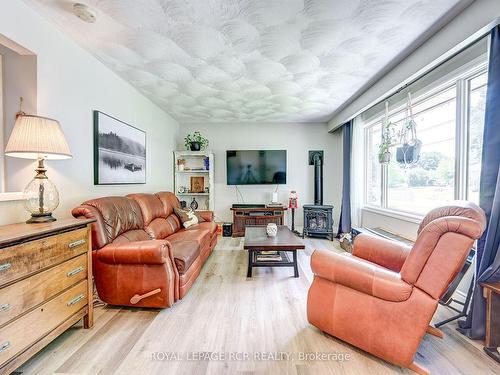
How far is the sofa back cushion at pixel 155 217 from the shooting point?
2.77 metres

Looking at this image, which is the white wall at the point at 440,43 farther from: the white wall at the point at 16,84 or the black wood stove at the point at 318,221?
the white wall at the point at 16,84

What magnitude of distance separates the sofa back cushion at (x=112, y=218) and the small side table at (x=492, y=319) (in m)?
2.97

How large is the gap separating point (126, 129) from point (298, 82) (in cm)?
245

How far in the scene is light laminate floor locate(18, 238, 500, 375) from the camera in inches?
54.9

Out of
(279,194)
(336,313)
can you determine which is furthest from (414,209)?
(279,194)

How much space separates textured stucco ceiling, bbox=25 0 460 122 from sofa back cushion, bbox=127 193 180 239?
5.21ft

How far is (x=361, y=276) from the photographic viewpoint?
4.66 ft

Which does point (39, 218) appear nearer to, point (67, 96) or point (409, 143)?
point (67, 96)

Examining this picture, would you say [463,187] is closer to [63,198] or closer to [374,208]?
[374,208]

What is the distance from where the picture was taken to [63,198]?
2092mm

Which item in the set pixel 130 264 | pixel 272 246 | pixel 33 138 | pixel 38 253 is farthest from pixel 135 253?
pixel 272 246

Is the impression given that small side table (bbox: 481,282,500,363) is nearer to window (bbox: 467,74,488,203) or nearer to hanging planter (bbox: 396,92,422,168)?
window (bbox: 467,74,488,203)

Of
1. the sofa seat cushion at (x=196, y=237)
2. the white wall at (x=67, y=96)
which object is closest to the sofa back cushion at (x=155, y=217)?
the sofa seat cushion at (x=196, y=237)

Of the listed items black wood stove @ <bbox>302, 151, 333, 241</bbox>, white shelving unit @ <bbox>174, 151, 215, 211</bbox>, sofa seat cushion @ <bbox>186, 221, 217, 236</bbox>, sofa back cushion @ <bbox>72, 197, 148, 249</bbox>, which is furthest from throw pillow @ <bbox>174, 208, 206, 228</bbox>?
black wood stove @ <bbox>302, 151, 333, 241</bbox>
